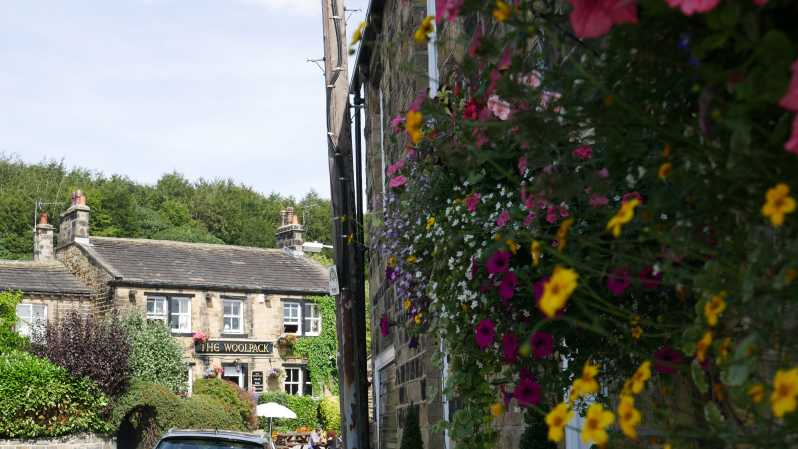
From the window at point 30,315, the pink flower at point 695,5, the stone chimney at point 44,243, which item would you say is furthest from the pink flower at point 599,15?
the stone chimney at point 44,243

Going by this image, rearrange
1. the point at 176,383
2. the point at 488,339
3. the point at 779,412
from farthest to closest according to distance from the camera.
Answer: the point at 176,383 < the point at 488,339 < the point at 779,412

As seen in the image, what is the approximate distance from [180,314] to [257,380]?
3852 millimetres

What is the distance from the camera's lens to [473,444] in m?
4.79

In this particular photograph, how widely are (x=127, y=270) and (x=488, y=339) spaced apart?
35.0 m

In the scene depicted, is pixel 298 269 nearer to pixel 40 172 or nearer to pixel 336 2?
pixel 336 2

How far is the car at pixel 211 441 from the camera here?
10.9 metres

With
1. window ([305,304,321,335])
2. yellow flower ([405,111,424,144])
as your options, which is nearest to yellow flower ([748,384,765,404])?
yellow flower ([405,111,424,144])

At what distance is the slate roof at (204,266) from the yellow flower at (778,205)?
1420 inches

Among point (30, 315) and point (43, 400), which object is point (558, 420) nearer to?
point (43, 400)

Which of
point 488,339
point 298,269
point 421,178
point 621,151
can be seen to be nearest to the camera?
point 621,151

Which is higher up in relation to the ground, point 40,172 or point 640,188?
point 40,172

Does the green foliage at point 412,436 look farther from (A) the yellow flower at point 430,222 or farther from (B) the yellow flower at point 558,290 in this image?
(B) the yellow flower at point 558,290

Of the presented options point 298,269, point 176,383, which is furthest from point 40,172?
point 176,383

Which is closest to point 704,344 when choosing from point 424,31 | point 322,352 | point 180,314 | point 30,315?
point 424,31
